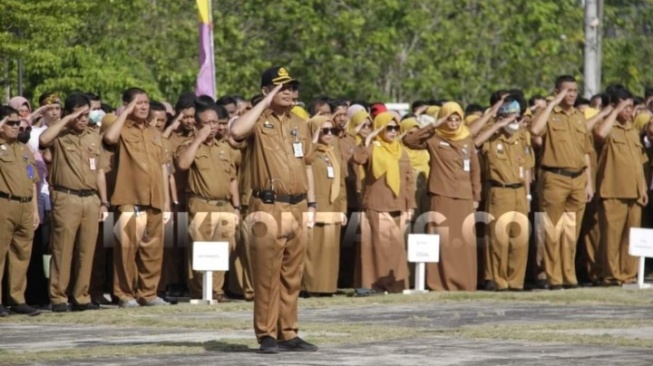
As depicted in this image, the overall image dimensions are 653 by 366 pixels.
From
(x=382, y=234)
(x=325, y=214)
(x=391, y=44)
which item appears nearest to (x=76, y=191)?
(x=325, y=214)

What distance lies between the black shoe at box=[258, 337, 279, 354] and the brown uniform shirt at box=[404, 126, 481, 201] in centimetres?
803

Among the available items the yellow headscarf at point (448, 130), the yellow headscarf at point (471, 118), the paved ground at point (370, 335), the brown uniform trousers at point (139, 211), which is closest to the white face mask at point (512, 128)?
the yellow headscarf at point (448, 130)

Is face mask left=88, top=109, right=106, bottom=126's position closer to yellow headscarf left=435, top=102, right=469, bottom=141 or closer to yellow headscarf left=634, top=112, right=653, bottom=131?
yellow headscarf left=435, top=102, right=469, bottom=141

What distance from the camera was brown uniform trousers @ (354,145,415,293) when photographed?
928 inches

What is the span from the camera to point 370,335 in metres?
17.3

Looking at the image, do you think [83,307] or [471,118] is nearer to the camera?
[83,307]

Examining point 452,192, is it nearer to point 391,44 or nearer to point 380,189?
point 380,189

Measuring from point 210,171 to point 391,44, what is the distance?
750 inches

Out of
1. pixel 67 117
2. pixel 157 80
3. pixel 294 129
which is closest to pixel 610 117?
pixel 67 117

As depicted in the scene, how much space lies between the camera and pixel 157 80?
3712 centimetres

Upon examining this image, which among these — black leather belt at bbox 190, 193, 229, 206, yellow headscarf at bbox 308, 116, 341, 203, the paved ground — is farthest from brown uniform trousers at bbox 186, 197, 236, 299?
yellow headscarf at bbox 308, 116, 341, 203

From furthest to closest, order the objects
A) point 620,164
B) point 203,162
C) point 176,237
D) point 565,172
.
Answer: point 620,164, point 565,172, point 176,237, point 203,162

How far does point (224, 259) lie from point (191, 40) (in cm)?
1716

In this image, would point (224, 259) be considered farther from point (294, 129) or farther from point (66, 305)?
point (294, 129)
